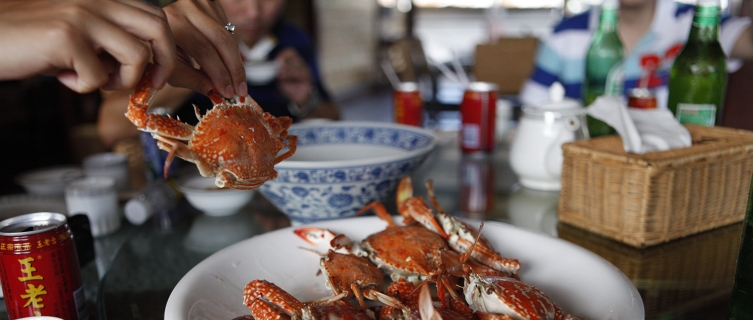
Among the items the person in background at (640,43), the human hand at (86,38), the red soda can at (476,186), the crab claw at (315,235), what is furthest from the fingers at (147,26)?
the person in background at (640,43)

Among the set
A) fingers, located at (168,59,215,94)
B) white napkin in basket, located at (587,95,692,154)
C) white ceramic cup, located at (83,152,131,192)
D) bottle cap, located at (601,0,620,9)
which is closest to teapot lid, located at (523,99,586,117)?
white napkin in basket, located at (587,95,692,154)

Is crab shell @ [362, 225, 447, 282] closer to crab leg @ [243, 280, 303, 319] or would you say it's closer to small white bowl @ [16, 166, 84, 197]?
crab leg @ [243, 280, 303, 319]

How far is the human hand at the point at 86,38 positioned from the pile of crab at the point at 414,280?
29cm

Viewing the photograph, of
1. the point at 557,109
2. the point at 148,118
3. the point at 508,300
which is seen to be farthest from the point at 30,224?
the point at 557,109

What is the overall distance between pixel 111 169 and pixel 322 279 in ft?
2.63

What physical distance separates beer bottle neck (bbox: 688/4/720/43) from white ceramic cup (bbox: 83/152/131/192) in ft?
4.59

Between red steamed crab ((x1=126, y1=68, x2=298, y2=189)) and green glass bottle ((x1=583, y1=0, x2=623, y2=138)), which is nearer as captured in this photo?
red steamed crab ((x1=126, y1=68, x2=298, y2=189))

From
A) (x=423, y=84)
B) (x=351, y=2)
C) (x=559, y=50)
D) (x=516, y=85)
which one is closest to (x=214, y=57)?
(x=559, y=50)

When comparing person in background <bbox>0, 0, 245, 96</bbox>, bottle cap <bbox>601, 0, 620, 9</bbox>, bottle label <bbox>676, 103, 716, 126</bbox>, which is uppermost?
bottle cap <bbox>601, 0, 620, 9</bbox>

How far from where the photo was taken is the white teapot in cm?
102

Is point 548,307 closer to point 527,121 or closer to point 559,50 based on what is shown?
point 527,121

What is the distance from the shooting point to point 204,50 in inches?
23.6

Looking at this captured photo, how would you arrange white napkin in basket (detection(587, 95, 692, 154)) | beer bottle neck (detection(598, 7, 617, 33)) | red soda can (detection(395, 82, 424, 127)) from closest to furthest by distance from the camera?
white napkin in basket (detection(587, 95, 692, 154)) → beer bottle neck (detection(598, 7, 617, 33)) → red soda can (detection(395, 82, 424, 127))

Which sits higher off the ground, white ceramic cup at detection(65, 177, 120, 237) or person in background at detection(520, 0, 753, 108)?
person in background at detection(520, 0, 753, 108)
